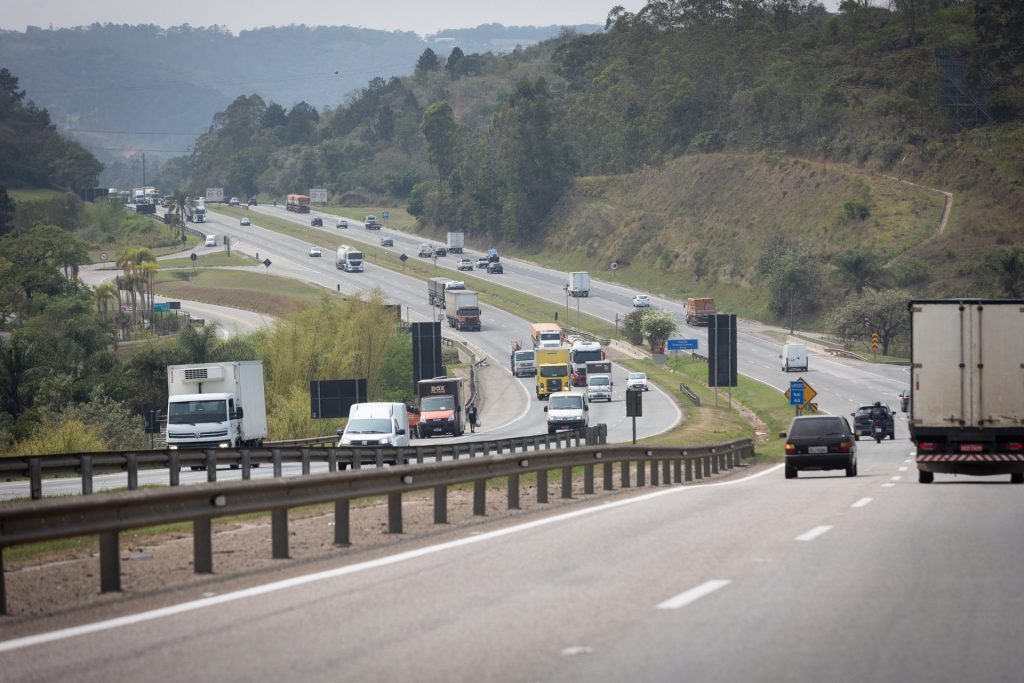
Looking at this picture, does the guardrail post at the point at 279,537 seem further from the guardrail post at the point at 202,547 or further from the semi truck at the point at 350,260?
the semi truck at the point at 350,260

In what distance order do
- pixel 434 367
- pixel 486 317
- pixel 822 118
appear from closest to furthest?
pixel 434 367
pixel 486 317
pixel 822 118

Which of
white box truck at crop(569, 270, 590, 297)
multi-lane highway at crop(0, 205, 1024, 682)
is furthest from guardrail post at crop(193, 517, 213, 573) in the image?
white box truck at crop(569, 270, 590, 297)

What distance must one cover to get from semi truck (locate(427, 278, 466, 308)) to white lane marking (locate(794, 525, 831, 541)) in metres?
114

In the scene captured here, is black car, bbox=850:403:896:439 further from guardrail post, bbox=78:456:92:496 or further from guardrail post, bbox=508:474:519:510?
guardrail post, bbox=508:474:519:510

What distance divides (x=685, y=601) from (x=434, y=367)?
66555 mm

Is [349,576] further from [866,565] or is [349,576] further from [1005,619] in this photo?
[1005,619]

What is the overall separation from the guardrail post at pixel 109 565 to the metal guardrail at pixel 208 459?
12210mm

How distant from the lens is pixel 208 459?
30.4 meters

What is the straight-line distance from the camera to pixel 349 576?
42.4ft

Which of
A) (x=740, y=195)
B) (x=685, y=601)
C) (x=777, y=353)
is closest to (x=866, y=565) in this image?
(x=685, y=601)

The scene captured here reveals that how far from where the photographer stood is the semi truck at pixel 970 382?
2711cm

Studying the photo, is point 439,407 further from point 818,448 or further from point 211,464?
point 211,464

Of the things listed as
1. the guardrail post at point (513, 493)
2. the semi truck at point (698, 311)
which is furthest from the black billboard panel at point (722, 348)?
the semi truck at point (698, 311)

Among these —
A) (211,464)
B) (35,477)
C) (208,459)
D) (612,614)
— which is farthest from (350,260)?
(612,614)
